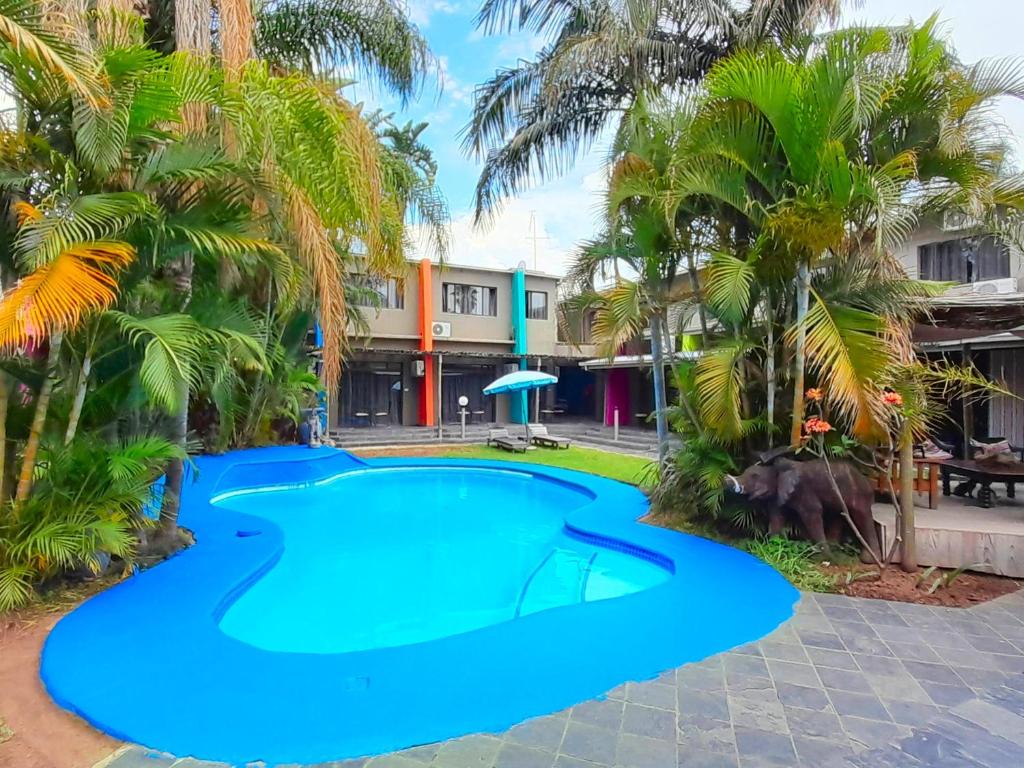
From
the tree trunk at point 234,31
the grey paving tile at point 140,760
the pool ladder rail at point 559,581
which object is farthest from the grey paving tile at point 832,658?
the tree trunk at point 234,31

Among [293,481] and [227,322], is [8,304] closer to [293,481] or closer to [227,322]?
[227,322]

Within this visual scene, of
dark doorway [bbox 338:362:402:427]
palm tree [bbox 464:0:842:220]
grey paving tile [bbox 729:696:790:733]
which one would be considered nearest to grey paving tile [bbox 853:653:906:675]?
grey paving tile [bbox 729:696:790:733]

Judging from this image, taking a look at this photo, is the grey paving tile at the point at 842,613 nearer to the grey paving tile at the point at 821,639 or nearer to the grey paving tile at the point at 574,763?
the grey paving tile at the point at 821,639

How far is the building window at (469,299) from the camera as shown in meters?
24.0

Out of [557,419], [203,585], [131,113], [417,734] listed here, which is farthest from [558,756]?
[557,419]

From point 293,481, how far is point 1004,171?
46.1 feet

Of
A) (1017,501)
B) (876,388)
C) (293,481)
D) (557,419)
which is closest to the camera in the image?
(876,388)

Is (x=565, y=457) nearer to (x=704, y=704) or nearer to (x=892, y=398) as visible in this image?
(x=892, y=398)

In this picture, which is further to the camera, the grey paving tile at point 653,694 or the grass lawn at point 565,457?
the grass lawn at point 565,457

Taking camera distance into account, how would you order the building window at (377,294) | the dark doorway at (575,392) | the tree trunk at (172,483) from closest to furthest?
1. the tree trunk at (172,483)
2. the building window at (377,294)
3. the dark doorway at (575,392)

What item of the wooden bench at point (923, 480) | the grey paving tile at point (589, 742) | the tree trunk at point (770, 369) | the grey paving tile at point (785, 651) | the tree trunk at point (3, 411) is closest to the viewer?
the grey paving tile at point (589, 742)

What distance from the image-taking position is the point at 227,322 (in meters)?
5.79

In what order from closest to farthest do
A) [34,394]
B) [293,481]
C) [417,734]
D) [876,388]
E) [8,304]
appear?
[417,734] → [8,304] → [34,394] → [876,388] → [293,481]

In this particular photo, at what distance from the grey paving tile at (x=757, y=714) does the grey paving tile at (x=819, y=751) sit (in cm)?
14
